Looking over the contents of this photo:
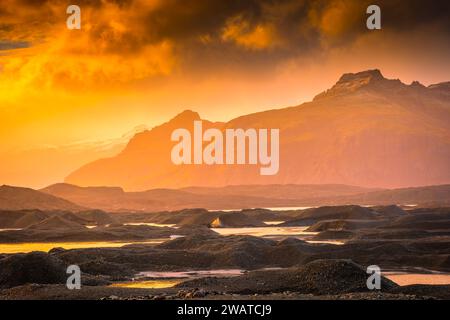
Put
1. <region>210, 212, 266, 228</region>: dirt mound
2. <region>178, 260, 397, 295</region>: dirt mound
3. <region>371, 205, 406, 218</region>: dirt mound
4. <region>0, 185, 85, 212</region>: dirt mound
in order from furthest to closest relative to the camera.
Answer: <region>0, 185, 85, 212</region>: dirt mound, <region>371, 205, 406, 218</region>: dirt mound, <region>210, 212, 266, 228</region>: dirt mound, <region>178, 260, 397, 295</region>: dirt mound

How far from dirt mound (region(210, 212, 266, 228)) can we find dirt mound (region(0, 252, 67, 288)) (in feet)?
170

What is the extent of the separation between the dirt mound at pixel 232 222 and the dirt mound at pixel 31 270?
51779 millimetres

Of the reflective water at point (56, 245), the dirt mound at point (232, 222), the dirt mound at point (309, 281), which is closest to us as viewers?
the dirt mound at point (309, 281)

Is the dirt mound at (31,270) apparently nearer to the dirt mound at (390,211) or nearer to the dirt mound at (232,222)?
the dirt mound at (232,222)

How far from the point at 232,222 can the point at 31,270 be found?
179 feet

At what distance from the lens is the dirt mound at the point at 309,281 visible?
30.4 m

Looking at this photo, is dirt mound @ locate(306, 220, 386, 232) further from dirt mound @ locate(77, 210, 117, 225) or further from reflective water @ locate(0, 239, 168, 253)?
dirt mound @ locate(77, 210, 117, 225)

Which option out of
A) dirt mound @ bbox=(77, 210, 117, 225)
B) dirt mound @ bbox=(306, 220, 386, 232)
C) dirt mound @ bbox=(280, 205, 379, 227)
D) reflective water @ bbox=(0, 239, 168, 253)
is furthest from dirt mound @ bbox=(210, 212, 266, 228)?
reflective water @ bbox=(0, 239, 168, 253)

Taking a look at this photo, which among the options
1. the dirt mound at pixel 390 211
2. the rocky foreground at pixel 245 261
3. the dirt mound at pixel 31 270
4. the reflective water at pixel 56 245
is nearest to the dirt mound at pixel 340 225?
the rocky foreground at pixel 245 261

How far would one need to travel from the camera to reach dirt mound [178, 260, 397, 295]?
99.9 ft

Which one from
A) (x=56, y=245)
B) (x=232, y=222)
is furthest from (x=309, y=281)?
(x=232, y=222)

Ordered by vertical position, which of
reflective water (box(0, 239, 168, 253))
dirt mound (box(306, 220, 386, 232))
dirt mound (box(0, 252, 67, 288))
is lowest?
reflective water (box(0, 239, 168, 253))
